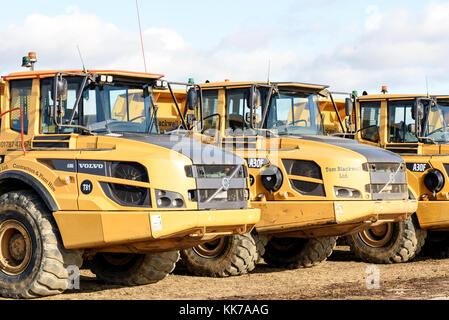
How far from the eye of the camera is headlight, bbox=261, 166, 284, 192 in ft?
39.6

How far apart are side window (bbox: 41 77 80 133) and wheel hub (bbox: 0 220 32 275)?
121cm

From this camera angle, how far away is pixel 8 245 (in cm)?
998

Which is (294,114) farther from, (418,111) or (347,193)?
(418,111)

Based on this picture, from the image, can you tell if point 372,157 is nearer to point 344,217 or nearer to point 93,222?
point 344,217

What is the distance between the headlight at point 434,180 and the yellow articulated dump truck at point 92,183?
182 inches

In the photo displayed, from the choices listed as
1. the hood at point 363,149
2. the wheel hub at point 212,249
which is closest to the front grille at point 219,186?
the wheel hub at point 212,249

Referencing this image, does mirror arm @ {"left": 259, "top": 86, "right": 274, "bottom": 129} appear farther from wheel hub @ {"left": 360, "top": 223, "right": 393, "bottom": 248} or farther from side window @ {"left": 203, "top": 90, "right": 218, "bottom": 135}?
wheel hub @ {"left": 360, "top": 223, "right": 393, "bottom": 248}

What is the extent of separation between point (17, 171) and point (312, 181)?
4192 mm

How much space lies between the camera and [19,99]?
10.5m

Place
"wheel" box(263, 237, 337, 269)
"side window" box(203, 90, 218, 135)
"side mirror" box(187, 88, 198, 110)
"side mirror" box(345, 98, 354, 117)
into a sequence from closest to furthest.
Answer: "side mirror" box(187, 88, 198, 110), "side window" box(203, 90, 218, 135), "wheel" box(263, 237, 337, 269), "side mirror" box(345, 98, 354, 117)

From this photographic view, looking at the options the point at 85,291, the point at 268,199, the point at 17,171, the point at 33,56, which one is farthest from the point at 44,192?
the point at 268,199

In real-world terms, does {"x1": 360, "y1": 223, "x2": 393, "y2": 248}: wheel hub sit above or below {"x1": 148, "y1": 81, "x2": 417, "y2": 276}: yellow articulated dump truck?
below

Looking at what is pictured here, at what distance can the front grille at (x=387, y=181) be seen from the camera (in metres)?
12.1

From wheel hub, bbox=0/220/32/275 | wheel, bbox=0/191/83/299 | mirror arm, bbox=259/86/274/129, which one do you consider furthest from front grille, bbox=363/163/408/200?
wheel hub, bbox=0/220/32/275
